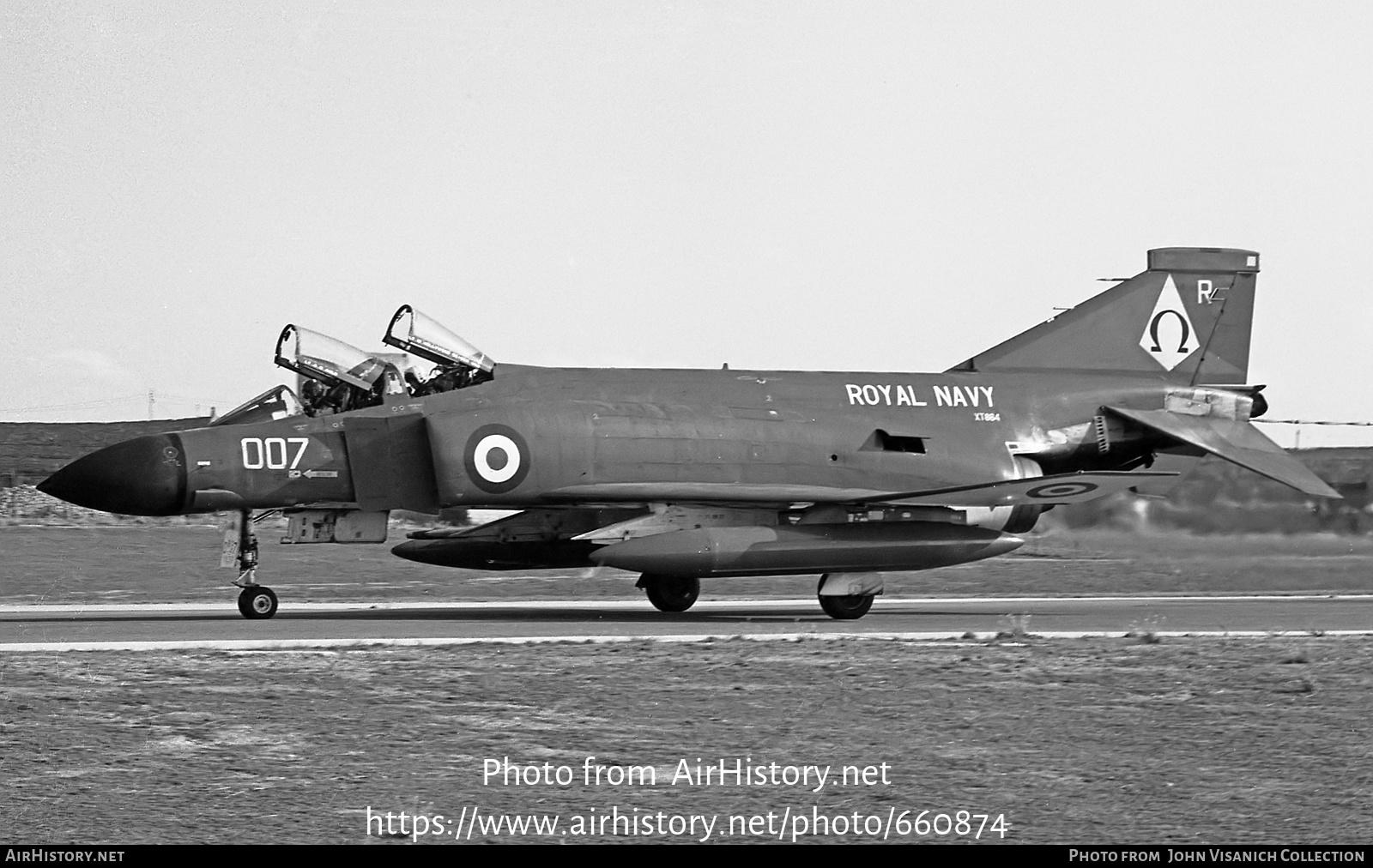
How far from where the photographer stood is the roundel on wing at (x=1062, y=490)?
17.1 metres

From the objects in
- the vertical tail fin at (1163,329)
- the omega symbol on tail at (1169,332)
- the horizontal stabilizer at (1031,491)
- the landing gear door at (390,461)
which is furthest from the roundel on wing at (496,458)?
the omega symbol on tail at (1169,332)

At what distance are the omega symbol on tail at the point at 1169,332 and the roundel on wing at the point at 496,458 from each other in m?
9.38

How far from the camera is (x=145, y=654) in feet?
41.8

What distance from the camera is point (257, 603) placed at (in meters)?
16.7

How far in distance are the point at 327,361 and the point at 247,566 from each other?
2.44 m

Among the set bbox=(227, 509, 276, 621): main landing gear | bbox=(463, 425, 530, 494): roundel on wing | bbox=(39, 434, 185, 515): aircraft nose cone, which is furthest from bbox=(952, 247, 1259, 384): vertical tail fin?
bbox=(39, 434, 185, 515): aircraft nose cone

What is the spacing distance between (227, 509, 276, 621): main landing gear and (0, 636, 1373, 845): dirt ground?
3925 millimetres

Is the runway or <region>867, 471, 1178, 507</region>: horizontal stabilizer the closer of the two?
the runway

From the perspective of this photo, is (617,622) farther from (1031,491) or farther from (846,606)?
(1031,491)

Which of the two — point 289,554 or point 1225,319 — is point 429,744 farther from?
point 289,554

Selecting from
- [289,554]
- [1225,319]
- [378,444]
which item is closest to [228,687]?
[378,444]

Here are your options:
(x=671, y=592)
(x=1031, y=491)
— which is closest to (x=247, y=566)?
(x=671, y=592)

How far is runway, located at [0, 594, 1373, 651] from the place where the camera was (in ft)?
47.5

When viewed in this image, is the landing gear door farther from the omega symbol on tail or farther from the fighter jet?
the omega symbol on tail
